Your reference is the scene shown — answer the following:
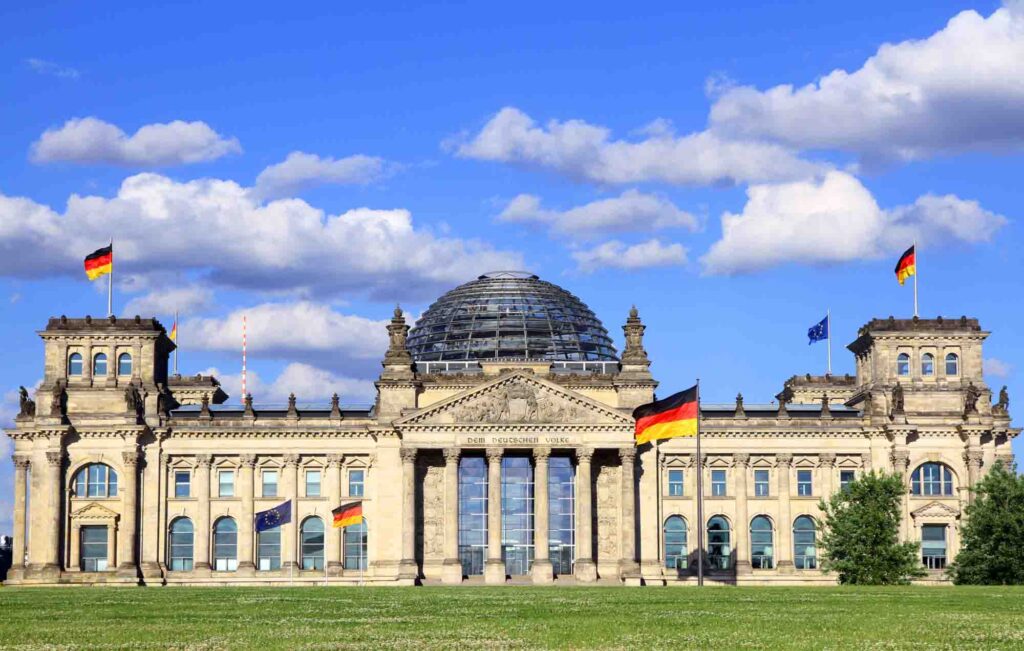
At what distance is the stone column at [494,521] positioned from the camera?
115125mm

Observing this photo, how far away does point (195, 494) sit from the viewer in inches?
4818

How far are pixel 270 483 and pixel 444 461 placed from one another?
1314 cm

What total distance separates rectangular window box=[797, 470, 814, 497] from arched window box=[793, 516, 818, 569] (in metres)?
1.82

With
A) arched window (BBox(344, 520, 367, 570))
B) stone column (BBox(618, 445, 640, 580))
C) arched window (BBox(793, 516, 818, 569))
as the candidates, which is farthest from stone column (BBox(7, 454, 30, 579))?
arched window (BBox(793, 516, 818, 569))

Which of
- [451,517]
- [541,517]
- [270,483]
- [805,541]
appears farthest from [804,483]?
[270,483]

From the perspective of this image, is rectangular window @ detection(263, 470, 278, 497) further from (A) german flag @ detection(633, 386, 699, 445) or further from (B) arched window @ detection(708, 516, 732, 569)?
(A) german flag @ detection(633, 386, 699, 445)

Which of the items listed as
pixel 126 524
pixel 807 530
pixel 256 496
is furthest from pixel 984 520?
pixel 126 524

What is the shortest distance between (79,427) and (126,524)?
303 inches

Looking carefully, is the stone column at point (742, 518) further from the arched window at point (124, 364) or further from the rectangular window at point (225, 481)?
the arched window at point (124, 364)

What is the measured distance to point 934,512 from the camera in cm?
12194

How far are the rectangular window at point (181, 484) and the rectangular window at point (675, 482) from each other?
35.0 meters

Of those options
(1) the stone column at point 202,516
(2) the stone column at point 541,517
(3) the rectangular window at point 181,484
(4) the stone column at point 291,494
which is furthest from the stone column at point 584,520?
(3) the rectangular window at point 181,484

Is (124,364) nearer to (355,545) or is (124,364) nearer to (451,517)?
(355,545)

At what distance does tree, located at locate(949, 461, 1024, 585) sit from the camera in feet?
324
